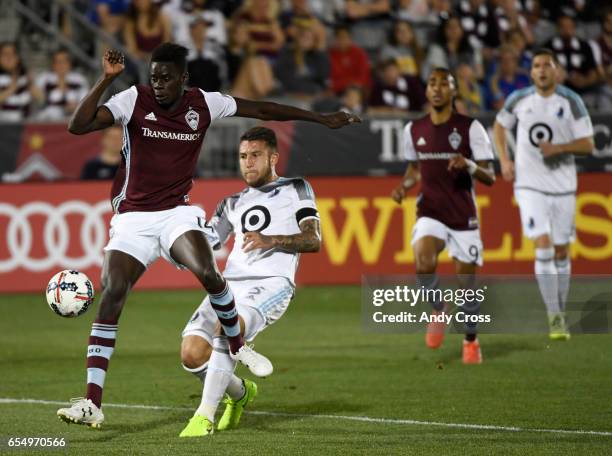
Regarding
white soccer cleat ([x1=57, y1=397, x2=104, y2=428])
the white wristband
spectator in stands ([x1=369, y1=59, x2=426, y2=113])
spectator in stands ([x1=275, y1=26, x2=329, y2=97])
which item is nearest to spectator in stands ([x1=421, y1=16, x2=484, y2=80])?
spectator in stands ([x1=369, y1=59, x2=426, y2=113])

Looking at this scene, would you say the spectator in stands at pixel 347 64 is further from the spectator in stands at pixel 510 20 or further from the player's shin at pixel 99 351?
the player's shin at pixel 99 351

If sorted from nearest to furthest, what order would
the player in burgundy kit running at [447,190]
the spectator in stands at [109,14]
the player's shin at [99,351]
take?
the player's shin at [99,351] → the player in burgundy kit running at [447,190] → the spectator in stands at [109,14]

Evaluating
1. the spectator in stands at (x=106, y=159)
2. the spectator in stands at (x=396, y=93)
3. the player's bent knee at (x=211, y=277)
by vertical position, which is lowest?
the player's bent knee at (x=211, y=277)

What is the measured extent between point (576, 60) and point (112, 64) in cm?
1453

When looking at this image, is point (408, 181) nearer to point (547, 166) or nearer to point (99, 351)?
point (547, 166)

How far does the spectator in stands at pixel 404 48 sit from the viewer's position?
20.0 meters

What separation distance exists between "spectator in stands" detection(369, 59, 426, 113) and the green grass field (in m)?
5.38

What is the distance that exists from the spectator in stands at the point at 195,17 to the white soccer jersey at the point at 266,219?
11.1 m

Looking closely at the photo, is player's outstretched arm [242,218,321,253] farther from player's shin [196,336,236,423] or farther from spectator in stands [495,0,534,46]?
spectator in stands [495,0,534,46]

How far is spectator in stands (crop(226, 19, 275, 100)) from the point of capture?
62.5 feet

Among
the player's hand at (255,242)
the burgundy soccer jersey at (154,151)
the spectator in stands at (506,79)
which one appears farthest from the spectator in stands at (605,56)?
the burgundy soccer jersey at (154,151)

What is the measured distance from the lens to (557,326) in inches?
494

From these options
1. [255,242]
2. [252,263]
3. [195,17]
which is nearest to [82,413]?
[255,242]

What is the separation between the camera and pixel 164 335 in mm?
13086
